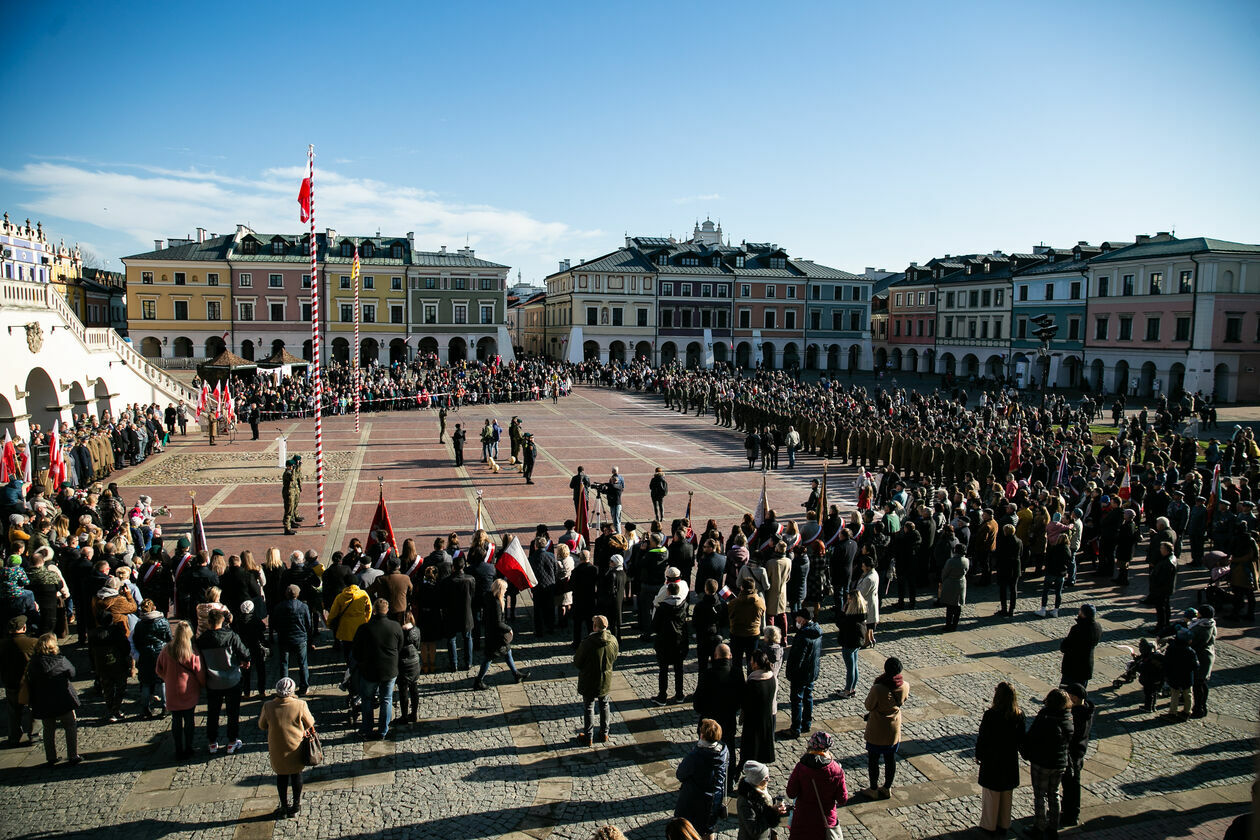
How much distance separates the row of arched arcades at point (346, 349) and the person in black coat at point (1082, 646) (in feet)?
184

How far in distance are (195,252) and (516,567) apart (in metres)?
61.8

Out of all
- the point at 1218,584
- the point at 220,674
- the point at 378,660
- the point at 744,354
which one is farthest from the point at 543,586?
the point at 744,354

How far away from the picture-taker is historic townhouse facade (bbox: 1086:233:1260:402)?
4647 cm

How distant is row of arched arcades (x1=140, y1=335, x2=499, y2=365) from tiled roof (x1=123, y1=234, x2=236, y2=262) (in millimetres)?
5936

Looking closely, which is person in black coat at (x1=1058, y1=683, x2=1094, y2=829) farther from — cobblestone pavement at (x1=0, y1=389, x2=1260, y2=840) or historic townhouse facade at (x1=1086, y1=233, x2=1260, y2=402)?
historic townhouse facade at (x1=1086, y1=233, x2=1260, y2=402)

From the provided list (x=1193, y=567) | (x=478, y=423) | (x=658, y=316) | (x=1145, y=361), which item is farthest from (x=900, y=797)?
(x=658, y=316)

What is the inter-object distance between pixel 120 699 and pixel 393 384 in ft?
125

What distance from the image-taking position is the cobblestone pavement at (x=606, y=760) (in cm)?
729

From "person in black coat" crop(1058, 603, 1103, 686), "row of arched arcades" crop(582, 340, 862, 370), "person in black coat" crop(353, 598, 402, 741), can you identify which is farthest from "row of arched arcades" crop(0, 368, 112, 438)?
"row of arched arcades" crop(582, 340, 862, 370)

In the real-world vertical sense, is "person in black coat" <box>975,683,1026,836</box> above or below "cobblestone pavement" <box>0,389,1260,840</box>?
above

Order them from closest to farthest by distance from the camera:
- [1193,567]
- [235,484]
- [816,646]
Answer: [816,646], [1193,567], [235,484]

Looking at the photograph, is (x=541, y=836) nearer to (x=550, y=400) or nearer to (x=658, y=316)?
(x=550, y=400)

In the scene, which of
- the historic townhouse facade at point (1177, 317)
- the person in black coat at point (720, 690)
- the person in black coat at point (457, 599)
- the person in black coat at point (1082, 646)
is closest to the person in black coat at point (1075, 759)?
the person in black coat at point (1082, 646)

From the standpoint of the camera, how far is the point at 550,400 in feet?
164
